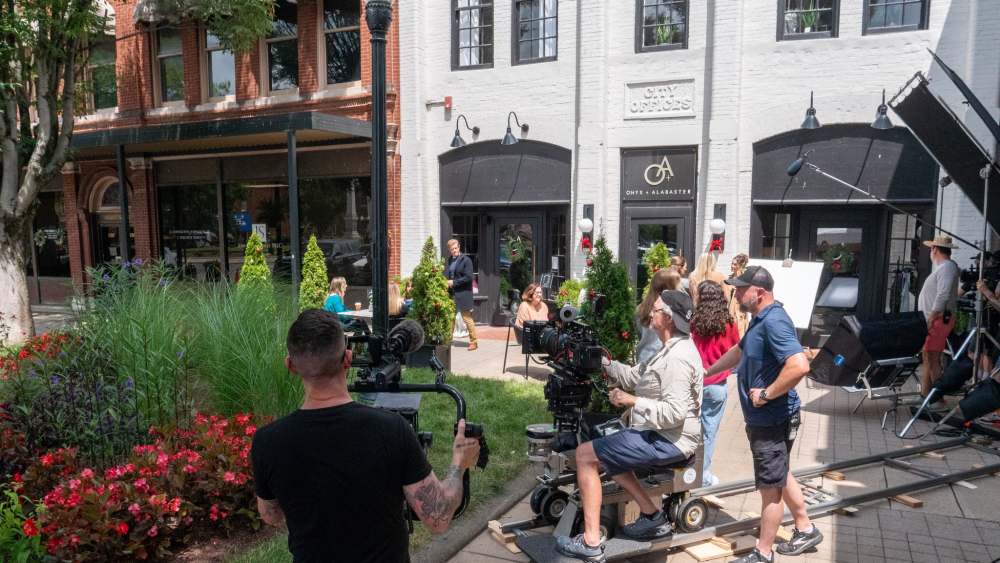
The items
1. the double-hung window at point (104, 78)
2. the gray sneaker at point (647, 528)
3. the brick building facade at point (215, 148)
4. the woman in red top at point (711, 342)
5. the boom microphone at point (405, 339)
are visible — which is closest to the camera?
the boom microphone at point (405, 339)

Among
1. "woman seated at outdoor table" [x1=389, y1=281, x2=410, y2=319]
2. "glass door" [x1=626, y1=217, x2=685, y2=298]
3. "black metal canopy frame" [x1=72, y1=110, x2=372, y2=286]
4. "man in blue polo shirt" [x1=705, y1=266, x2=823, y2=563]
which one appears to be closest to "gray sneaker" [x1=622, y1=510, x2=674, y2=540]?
"man in blue polo shirt" [x1=705, y1=266, x2=823, y2=563]

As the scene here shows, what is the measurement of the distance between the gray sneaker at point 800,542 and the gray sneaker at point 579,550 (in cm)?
124

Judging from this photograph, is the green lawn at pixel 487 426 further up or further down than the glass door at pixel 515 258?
further down

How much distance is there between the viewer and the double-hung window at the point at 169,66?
15508mm

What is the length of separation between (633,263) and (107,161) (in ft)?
43.6

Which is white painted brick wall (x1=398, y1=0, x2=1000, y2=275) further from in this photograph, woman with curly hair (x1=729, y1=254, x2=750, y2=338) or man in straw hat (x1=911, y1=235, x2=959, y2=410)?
man in straw hat (x1=911, y1=235, x2=959, y2=410)

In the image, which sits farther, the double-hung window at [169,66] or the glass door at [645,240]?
the double-hung window at [169,66]

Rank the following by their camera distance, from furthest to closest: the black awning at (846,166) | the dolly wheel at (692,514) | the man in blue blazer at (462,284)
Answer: the man in blue blazer at (462,284) → the black awning at (846,166) → the dolly wheel at (692,514)

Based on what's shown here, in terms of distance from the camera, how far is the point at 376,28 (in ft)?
16.5

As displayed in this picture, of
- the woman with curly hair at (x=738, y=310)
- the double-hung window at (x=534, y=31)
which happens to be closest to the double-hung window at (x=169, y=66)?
the double-hung window at (x=534, y=31)

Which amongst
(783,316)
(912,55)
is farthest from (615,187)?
(783,316)

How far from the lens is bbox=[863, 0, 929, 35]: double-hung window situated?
10070 mm

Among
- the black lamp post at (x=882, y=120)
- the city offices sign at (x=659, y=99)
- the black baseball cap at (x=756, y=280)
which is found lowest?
the black baseball cap at (x=756, y=280)

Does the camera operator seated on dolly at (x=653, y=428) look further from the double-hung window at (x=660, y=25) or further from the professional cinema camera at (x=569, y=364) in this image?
the double-hung window at (x=660, y=25)
